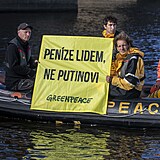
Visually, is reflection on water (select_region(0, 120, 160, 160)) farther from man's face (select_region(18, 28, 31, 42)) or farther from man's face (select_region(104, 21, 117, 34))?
man's face (select_region(104, 21, 117, 34))

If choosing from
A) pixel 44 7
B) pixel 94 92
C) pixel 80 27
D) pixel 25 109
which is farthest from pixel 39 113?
pixel 44 7

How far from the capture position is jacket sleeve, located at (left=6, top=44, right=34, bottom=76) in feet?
41.7

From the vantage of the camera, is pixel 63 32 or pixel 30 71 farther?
pixel 63 32

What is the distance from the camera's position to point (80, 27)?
122 ft

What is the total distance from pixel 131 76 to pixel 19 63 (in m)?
2.77

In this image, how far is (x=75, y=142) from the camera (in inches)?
458

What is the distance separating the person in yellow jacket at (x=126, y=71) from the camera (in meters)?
11.7

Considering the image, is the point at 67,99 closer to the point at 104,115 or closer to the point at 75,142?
the point at 104,115

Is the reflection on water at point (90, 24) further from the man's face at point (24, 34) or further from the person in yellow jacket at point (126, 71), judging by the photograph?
the man's face at point (24, 34)

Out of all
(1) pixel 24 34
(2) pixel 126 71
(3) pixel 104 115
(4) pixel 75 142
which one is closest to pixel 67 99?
(3) pixel 104 115

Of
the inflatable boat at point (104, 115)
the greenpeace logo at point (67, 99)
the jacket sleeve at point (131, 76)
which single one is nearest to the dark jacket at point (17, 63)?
the inflatable boat at point (104, 115)

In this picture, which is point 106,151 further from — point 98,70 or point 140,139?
point 98,70

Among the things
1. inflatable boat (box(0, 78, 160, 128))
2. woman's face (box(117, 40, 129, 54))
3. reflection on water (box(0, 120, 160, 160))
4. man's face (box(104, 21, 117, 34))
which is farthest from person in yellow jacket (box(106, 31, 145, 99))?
man's face (box(104, 21, 117, 34))

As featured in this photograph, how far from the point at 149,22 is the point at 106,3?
16.5 metres
